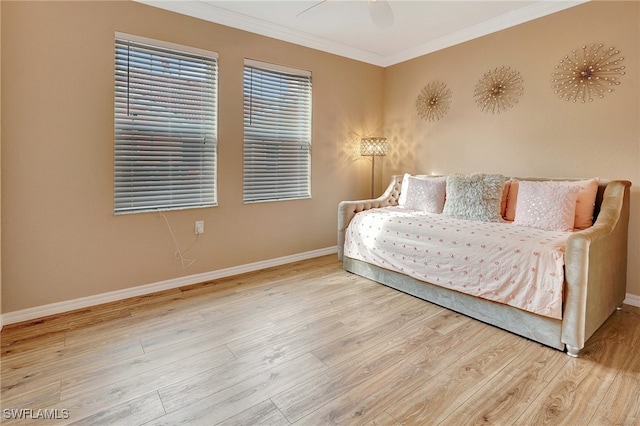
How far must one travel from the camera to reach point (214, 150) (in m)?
3.25

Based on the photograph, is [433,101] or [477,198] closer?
[477,198]

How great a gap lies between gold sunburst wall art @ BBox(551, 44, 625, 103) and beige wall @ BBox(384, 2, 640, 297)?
47mm

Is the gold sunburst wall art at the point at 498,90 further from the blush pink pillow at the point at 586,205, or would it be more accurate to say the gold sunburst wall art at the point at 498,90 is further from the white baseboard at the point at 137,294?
the white baseboard at the point at 137,294

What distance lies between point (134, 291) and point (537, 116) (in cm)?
400

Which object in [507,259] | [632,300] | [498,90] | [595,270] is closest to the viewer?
[595,270]

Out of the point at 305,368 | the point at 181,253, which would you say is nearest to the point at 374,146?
the point at 181,253

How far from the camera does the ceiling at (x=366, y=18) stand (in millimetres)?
2984

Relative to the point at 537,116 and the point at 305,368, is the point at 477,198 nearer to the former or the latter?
the point at 537,116

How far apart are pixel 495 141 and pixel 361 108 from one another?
1.69 meters

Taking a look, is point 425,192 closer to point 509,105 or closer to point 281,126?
point 509,105

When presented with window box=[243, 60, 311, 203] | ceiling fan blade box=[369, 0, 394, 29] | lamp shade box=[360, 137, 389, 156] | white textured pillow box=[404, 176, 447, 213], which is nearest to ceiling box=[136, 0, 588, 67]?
ceiling fan blade box=[369, 0, 394, 29]

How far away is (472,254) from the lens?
247 cm

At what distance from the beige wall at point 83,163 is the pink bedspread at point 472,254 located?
138 cm

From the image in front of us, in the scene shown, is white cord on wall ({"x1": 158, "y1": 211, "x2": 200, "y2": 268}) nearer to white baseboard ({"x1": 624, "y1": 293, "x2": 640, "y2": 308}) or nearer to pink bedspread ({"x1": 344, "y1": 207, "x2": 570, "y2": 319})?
pink bedspread ({"x1": 344, "y1": 207, "x2": 570, "y2": 319})
